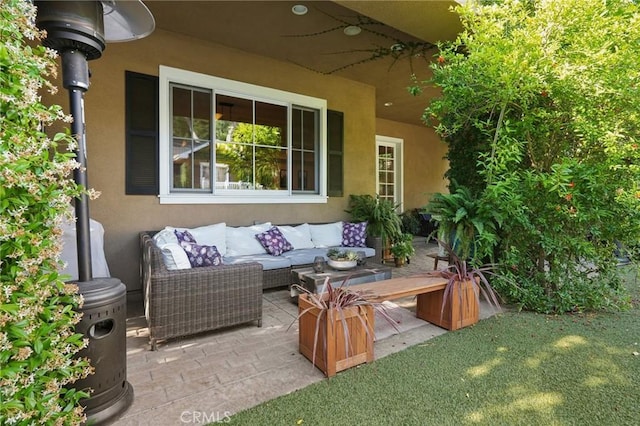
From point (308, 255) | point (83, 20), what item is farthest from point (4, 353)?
point (308, 255)

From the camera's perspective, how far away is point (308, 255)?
4.23 m

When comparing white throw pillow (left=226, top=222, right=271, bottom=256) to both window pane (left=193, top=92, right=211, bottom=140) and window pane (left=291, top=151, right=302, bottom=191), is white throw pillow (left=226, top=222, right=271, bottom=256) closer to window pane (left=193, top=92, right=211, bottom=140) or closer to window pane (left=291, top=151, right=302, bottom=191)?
window pane (left=291, top=151, right=302, bottom=191)

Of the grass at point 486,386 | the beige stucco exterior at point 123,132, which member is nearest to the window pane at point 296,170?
the beige stucco exterior at point 123,132

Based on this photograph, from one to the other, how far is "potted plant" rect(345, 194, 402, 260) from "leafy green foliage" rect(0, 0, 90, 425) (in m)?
4.37

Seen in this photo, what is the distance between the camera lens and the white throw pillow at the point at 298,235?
15.2 ft

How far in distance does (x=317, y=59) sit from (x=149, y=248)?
3616 millimetres

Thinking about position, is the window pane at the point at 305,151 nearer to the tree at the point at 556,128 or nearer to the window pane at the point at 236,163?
the window pane at the point at 236,163

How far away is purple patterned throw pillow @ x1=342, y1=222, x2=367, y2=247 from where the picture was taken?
4934 millimetres

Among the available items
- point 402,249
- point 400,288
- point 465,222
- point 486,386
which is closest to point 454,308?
point 400,288

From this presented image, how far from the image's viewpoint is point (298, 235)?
185 inches

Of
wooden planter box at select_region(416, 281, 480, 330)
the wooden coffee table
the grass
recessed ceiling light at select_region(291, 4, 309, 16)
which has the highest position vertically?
recessed ceiling light at select_region(291, 4, 309, 16)

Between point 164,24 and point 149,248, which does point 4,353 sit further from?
point 164,24

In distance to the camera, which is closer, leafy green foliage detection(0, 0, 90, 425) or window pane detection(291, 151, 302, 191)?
leafy green foliage detection(0, 0, 90, 425)

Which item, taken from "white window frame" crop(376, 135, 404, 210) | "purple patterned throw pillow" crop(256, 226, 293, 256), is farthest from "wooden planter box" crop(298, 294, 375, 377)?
"white window frame" crop(376, 135, 404, 210)
